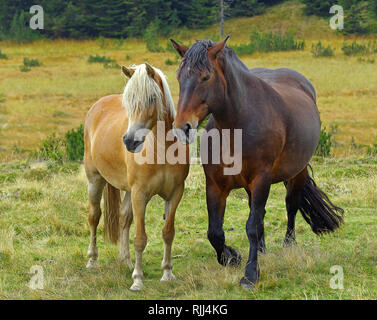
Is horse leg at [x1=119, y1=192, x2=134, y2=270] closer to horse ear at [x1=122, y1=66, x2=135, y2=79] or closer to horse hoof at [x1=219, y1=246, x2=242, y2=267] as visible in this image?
horse hoof at [x1=219, y1=246, x2=242, y2=267]

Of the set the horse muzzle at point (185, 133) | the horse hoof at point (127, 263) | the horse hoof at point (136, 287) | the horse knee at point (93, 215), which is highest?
the horse muzzle at point (185, 133)

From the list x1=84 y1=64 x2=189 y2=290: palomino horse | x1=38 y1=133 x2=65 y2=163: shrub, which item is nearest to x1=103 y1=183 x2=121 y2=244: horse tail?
x1=84 y1=64 x2=189 y2=290: palomino horse

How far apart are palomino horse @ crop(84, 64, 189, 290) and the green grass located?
29cm

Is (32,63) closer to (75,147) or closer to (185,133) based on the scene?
(75,147)

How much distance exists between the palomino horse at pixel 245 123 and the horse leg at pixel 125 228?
100 cm

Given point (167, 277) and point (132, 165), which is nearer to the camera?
point (132, 165)

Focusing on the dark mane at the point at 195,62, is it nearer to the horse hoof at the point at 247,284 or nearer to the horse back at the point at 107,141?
the horse back at the point at 107,141

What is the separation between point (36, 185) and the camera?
8320 millimetres

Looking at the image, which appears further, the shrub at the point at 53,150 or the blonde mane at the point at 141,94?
the shrub at the point at 53,150

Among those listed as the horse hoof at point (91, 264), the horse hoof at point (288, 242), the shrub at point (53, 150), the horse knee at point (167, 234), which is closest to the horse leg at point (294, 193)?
the horse hoof at point (288, 242)

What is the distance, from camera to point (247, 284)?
4531 millimetres

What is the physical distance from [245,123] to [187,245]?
221 centimetres

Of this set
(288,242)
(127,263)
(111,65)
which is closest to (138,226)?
(127,263)

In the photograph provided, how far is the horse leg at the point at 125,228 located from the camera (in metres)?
5.55
